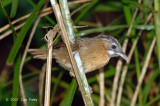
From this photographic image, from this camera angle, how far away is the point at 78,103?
3578mm

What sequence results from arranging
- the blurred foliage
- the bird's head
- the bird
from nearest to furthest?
the bird → the bird's head → the blurred foliage

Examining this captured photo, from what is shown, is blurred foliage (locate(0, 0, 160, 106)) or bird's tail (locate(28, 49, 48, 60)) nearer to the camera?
bird's tail (locate(28, 49, 48, 60))

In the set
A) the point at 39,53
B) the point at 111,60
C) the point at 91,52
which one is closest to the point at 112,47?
the point at 91,52

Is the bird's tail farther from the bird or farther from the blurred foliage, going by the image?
the blurred foliage

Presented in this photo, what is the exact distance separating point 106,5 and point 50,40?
6.21 feet

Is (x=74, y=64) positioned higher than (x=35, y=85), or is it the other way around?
(x=35, y=85)

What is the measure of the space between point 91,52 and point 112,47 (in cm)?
23

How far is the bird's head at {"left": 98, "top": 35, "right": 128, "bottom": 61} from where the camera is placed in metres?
2.31

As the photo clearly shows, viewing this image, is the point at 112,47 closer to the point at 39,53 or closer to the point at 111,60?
the point at 39,53

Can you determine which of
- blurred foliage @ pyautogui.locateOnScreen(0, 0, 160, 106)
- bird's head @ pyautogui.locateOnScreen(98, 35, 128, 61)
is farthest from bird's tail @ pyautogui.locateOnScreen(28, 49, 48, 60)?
bird's head @ pyautogui.locateOnScreen(98, 35, 128, 61)

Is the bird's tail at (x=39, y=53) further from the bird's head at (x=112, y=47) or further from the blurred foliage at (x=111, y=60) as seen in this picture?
the bird's head at (x=112, y=47)

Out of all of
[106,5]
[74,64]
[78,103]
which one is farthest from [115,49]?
[78,103]

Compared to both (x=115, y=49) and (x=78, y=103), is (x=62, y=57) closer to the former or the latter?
(x=115, y=49)

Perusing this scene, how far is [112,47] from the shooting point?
235 cm
